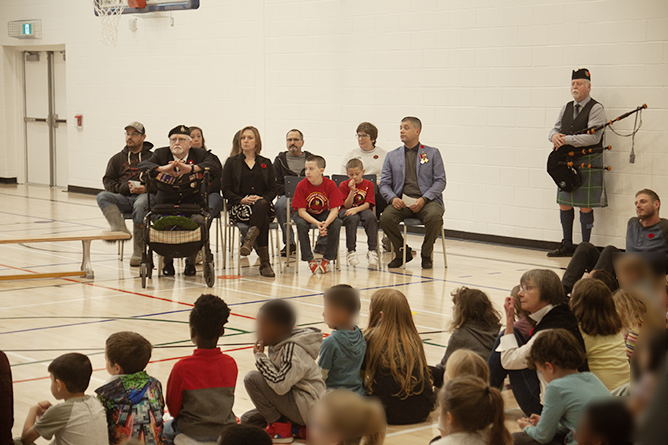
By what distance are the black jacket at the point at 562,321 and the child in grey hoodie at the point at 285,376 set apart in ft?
2.93

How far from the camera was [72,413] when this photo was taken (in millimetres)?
2416

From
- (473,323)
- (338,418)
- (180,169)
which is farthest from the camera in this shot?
(180,169)

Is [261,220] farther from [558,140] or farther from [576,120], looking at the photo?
[576,120]

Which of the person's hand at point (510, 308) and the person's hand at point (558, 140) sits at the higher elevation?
the person's hand at point (558, 140)

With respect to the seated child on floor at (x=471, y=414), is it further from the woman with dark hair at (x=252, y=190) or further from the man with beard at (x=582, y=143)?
the man with beard at (x=582, y=143)

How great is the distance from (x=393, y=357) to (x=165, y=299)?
300 cm

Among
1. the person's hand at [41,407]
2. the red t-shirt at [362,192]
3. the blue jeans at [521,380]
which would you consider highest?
the red t-shirt at [362,192]

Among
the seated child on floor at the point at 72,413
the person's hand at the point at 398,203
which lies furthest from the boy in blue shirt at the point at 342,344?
the person's hand at the point at 398,203

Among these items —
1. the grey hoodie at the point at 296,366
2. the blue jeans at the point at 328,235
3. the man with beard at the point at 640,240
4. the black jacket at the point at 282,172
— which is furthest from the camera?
the black jacket at the point at 282,172

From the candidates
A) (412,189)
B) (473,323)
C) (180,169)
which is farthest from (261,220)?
(473,323)

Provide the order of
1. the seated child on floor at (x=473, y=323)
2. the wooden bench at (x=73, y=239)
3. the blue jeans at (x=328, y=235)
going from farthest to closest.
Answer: the blue jeans at (x=328, y=235)
the wooden bench at (x=73, y=239)
the seated child on floor at (x=473, y=323)

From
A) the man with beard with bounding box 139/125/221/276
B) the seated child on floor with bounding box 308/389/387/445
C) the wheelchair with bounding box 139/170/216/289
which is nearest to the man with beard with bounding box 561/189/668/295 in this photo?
the wheelchair with bounding box 139/170/216/289

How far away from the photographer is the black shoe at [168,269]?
6.81 meters

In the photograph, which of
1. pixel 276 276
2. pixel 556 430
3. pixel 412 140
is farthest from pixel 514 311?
pixel 412 140
